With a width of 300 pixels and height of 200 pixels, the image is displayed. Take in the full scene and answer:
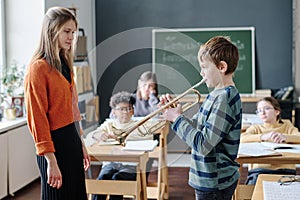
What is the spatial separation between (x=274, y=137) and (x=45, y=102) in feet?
5.15

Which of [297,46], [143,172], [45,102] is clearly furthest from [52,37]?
[297,46]

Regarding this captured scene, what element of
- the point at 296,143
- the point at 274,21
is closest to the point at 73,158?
the point at 296,143

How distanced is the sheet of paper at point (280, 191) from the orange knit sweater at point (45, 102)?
0.98 m

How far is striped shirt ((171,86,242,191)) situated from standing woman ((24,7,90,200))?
Result: 1.86 ft

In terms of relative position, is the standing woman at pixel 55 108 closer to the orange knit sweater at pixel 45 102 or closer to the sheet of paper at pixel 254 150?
the orange knit sweater at pixel 45 102

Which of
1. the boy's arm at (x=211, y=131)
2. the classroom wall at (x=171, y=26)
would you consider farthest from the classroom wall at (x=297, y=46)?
the boy's arm at (x=211, y=131)

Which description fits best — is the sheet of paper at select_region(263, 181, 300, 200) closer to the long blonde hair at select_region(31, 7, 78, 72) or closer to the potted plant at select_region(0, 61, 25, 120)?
the long blonde hair at select_region(31, 7, 78, 72)

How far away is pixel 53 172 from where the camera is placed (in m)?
2.38

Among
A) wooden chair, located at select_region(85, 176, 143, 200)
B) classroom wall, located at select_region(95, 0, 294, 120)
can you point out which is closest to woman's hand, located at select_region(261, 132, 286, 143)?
wooden chair, located at select_region(85, 176, 143, 200)

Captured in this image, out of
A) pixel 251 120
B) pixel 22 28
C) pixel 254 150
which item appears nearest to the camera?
pixel 254 150

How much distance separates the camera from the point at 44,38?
2393 millimetres

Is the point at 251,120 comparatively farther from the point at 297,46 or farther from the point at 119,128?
the point at 297,46

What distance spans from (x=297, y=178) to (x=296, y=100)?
3.71 metres

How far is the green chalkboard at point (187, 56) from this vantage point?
605cm
